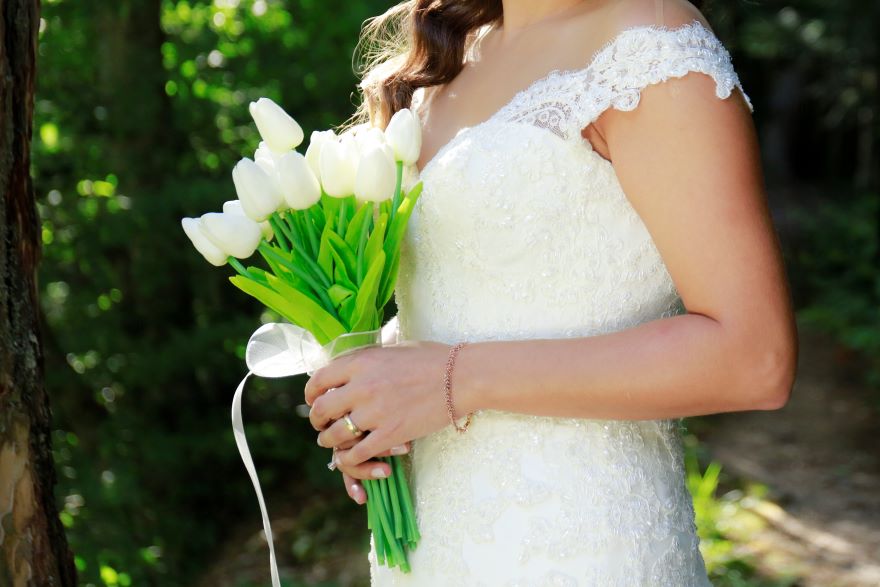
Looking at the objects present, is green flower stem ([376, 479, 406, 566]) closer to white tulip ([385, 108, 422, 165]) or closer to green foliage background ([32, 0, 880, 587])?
white tulip ([385, 108, 422, 165])

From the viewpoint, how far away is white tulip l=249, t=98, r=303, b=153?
1.66 meters

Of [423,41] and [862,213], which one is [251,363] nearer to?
[423,41]

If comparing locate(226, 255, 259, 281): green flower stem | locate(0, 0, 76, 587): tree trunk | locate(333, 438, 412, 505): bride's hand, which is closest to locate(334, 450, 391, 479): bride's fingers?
locate(333, 438, 412, 505): bride's hand

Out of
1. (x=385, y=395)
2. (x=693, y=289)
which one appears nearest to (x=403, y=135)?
(x=385, y=395)

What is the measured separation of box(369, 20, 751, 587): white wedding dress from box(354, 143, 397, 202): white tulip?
0.11 m

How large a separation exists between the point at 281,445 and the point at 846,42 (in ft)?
20.5

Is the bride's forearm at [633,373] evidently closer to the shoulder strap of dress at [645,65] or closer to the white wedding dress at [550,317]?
the white wedding dress at [550,317]

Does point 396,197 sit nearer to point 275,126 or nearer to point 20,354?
point 275,126

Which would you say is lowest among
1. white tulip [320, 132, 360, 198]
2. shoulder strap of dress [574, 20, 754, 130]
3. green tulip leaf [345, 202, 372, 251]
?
green tulip leaf [345, 202, 372, 251]

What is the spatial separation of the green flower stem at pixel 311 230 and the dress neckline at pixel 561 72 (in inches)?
8.4

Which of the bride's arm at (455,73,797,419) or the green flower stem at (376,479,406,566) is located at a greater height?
the bride's arm at (455,73,797,419)

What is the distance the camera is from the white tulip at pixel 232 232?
1.61m

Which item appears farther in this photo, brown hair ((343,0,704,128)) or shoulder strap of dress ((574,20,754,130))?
brown hair ((343,0,704,128))

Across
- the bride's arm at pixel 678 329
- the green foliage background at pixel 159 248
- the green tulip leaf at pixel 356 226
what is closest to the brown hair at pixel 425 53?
the green tulip leaf at pixel 356 226
